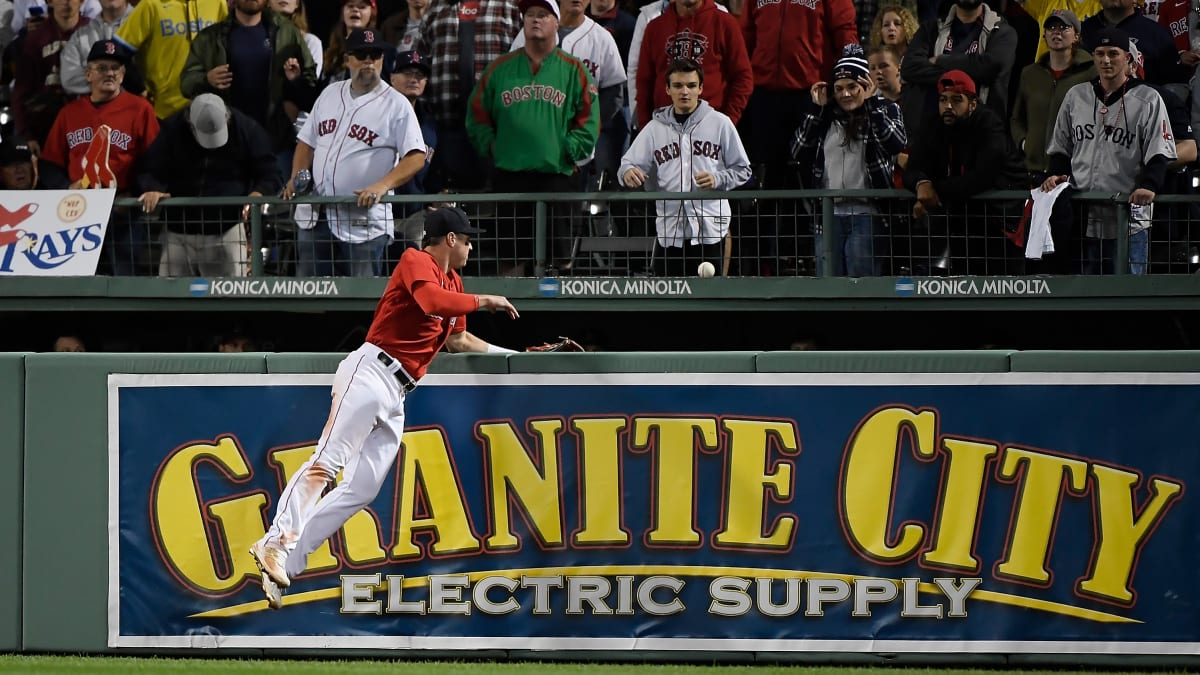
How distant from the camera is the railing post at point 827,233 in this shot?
10320 mm

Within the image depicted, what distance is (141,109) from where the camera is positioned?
11242 mm

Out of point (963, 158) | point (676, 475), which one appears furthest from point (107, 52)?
point (676, 475)

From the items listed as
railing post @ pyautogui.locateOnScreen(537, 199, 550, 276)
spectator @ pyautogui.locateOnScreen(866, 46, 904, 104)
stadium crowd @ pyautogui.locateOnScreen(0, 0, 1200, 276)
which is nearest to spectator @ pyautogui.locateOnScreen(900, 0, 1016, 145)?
stadium crowd @ pyautogui.locateOnScreen(0, 0, 1200, 276)

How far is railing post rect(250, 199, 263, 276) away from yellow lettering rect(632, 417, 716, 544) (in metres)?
4.90

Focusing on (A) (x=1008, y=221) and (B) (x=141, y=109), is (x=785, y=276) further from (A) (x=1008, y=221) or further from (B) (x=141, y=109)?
(B) (x=141, y=109)

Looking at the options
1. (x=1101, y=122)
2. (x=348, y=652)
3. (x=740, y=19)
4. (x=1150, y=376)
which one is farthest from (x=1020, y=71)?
(x=348, y=652)

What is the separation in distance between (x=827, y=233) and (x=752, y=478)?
3.72 metres

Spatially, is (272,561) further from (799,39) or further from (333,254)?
(799,39)

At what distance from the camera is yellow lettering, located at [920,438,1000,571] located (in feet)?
22.8

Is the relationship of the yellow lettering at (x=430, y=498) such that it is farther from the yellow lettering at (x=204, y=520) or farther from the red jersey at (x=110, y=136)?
the red jersey at (x=110, y=136)

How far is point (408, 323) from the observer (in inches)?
279

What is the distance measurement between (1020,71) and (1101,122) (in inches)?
53.6

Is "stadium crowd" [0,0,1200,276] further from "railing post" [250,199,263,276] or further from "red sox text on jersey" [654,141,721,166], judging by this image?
"railing post" [250,199,263,276]

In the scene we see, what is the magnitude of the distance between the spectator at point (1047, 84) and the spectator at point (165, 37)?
20.8 feet
